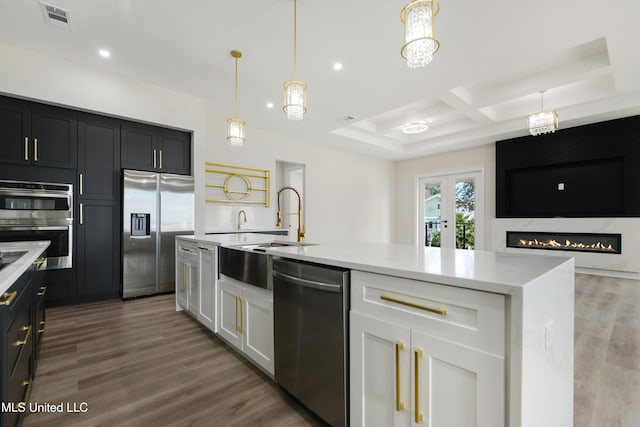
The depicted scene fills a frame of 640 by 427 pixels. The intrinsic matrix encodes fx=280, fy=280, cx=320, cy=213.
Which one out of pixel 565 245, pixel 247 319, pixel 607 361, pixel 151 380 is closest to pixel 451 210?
pixel 565 245

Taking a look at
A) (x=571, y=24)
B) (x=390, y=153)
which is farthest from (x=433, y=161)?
(x=571, y=24)

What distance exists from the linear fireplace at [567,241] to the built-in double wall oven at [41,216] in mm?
7554

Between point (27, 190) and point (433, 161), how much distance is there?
7761mm

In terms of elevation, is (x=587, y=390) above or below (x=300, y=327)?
below

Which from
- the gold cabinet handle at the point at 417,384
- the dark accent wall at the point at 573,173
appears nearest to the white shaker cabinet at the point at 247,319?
the gold cabinet handle at the point at 417,384

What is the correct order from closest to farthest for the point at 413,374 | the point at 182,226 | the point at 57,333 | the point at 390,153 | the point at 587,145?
the point at 413,374 → the point at 57,333 → the point at 182,226 → the point at 587,145 → the point at 390,153

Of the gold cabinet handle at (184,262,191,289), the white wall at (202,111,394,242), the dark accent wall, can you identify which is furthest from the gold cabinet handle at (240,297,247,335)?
the dark accent wall

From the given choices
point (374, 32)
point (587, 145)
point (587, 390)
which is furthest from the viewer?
point (587, 145)

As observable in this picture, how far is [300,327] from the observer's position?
148cm

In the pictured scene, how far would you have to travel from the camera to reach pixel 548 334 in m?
0.95

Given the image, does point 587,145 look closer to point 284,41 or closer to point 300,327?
point 284,41

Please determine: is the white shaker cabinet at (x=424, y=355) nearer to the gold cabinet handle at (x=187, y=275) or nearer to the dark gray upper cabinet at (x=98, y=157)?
the gold cabinet handle at (x=187, y=275)

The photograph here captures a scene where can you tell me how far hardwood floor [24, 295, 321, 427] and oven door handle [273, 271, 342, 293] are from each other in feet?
2.39

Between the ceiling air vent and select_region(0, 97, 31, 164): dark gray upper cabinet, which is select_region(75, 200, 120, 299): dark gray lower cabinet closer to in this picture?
select_region(0, 97, 31, 164): dark gray upper cabinet
